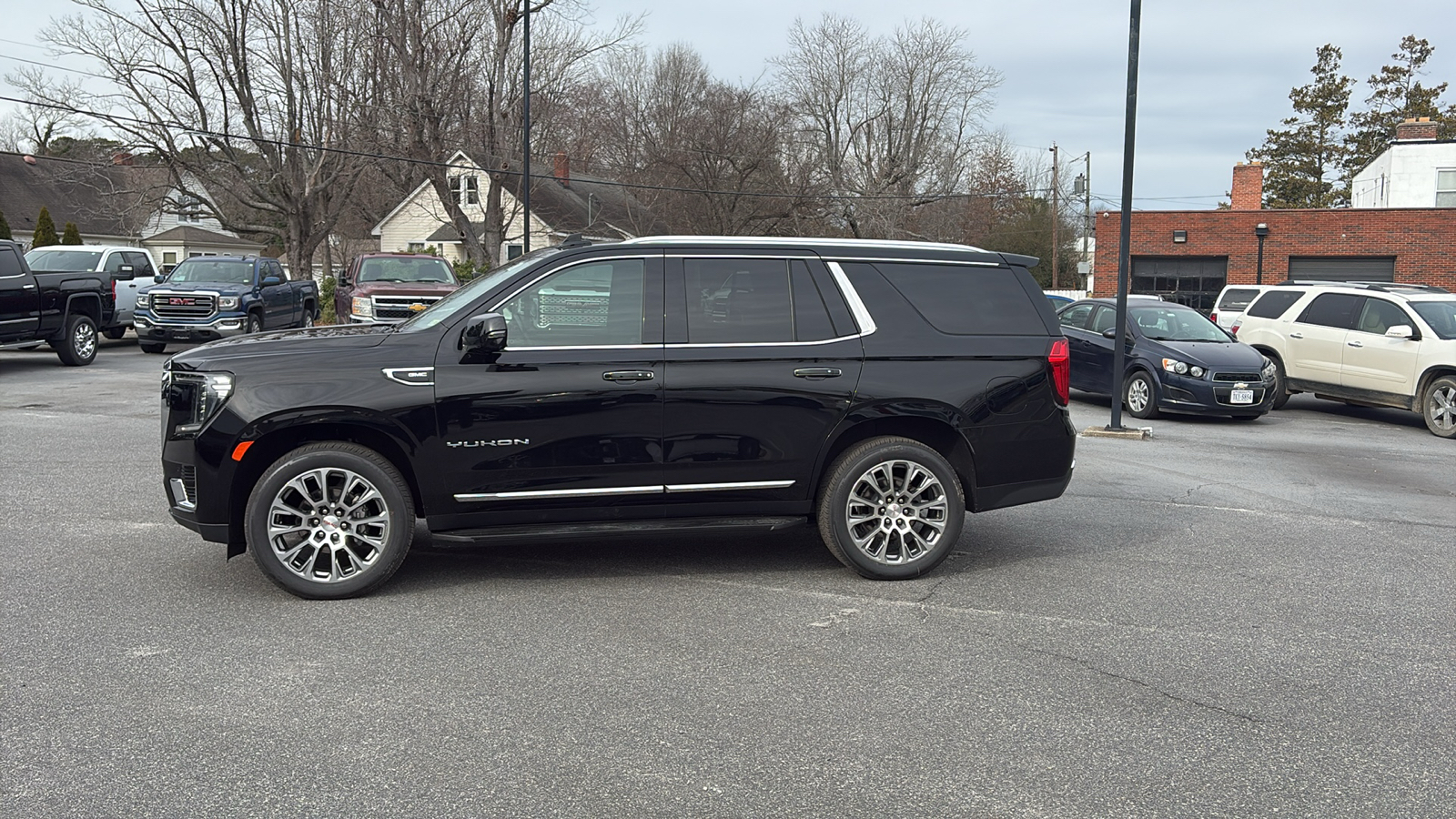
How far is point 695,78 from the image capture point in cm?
5725

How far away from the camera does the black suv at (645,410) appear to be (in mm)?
5926

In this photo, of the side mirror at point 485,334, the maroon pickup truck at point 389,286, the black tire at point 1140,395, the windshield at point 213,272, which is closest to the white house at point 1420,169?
the black tire at point 1140,395

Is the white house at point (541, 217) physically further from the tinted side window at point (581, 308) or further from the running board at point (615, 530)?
the running board at point (615, 530)

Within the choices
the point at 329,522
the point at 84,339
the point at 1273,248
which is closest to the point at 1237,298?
the point at 1273,248

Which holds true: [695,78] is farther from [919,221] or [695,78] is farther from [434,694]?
[434,694]

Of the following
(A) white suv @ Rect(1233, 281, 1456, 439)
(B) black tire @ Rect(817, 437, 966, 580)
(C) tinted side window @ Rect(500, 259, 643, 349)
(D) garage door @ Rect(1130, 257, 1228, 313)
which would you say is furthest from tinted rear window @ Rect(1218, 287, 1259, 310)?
(C) tinted side window @ Rect(500, 259, 643, 349)

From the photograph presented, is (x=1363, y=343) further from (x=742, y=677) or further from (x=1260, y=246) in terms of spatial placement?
(x=1260, y=246)

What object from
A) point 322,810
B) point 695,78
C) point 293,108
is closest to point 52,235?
point 293,108

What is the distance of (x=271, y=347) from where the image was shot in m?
6.06

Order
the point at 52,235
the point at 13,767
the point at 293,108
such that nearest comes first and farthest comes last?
the point at 13,767, the point at 293,108, the point at 52,235

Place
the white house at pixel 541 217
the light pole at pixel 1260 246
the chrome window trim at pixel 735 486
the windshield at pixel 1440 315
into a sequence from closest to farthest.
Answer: the chrome window trim at pixel 735 486, the windshield at pixel 1440 315, the light pole at pixel 1260 246, the white house at pixel 541 217

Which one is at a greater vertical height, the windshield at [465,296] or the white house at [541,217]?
the white house at [541,217]

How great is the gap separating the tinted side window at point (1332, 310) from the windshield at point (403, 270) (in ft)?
47.6

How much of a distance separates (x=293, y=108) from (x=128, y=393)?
24375 millimetres
